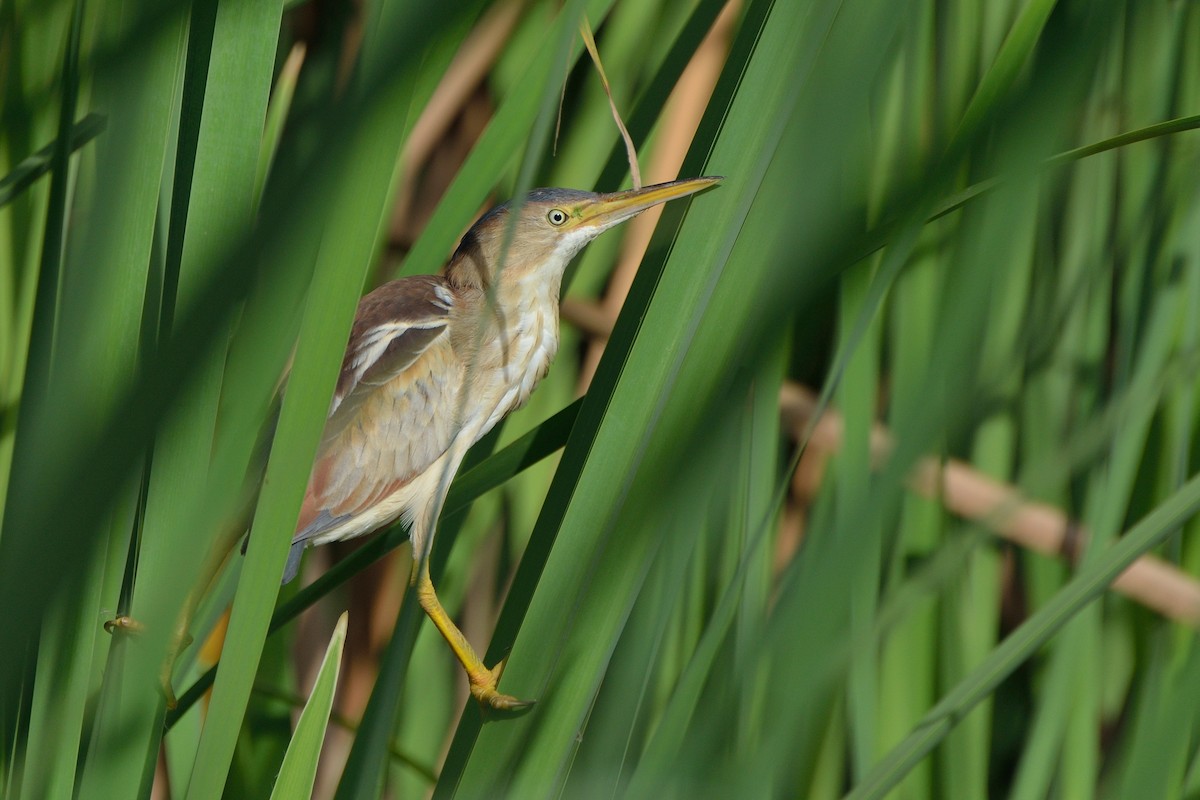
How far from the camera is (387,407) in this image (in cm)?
131

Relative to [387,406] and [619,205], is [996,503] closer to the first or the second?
[619,205]

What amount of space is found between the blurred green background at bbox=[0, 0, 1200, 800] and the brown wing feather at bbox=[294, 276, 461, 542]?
0.15 m

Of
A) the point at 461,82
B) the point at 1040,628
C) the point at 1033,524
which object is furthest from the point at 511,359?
the point at 1040,628

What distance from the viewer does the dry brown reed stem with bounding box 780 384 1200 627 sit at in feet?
3.71

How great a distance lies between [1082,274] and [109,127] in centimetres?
96

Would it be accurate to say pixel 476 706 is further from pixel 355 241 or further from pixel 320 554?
pixel 320 554

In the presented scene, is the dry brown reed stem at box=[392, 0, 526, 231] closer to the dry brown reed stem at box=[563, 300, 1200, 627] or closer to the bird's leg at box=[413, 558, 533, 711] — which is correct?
the dry brown reed stem at box=[563, 300, 1200, 627]

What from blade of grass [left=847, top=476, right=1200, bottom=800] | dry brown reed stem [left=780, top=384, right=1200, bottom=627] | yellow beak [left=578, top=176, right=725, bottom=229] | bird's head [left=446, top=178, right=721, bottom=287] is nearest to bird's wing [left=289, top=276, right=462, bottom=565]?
bird's head [left=446, top=178, right=721, bottom=287]

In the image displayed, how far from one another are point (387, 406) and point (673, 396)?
0.81m

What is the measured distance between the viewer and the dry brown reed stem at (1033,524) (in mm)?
1132

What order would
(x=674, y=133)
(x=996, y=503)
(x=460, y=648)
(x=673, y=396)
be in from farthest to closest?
Result: (x=674, y=133)
(x=460, y=648)
(x=996, y=503)
(x=673, y=396)

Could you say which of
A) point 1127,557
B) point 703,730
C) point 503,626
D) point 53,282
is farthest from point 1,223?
point 1127,557

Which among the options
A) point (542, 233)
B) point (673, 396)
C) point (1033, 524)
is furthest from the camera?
point (542, 233)

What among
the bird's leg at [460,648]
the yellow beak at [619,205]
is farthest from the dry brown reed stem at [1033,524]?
the bird's leg at [460,648]
